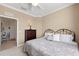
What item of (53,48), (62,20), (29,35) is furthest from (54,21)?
(29,35)

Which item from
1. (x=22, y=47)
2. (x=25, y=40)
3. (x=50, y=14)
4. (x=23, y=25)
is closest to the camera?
(x=50, y=14)

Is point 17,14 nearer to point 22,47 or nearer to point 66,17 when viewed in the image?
point 22,47

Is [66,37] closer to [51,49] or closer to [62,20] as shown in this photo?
[62,20]

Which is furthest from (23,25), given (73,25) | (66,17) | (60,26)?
(73,25)

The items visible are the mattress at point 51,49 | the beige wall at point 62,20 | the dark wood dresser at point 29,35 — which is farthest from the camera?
the dark wood dresser at point 29,35

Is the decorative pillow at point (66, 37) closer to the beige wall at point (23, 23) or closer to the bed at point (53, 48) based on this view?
the bed at point (53, 48)

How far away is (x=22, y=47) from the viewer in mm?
2689

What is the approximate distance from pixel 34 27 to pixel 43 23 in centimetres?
25

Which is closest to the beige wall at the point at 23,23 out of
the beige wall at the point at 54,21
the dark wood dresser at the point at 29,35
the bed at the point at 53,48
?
the beige wall at the point at 54,21

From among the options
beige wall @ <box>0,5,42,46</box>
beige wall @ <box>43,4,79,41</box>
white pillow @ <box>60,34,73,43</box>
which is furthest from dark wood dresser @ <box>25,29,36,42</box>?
white pillow @ <box>60,34,73,43</box>

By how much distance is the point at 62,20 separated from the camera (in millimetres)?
2201

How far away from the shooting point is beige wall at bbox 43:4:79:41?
2.16 metres

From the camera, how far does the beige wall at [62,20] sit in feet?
7.09

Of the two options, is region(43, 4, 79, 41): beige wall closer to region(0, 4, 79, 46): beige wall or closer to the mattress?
region(0, 4, 79, 46): beige wall
